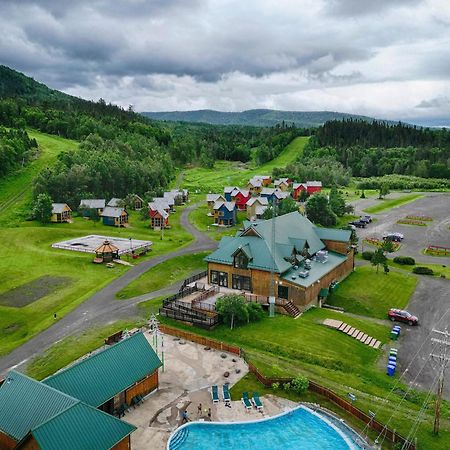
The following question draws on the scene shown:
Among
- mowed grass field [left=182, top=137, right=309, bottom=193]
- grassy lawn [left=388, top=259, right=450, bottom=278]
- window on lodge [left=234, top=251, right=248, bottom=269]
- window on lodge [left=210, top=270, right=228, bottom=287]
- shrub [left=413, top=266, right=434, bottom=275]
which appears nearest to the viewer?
window on lodge [left=234, top=251, right=248, bottom=269]

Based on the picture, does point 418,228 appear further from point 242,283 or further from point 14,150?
point 14,150

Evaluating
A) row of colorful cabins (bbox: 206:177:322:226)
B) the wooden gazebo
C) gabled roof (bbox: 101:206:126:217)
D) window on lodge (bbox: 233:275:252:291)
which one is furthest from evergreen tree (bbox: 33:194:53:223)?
window on lodge (bbox: 233:275:252:291)

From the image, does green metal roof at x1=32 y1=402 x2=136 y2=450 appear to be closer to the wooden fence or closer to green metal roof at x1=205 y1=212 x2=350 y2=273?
Answer: the wooden fence

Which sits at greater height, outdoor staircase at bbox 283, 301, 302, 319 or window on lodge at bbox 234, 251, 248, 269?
window on lodge at bbox 234, 251, 248, 269

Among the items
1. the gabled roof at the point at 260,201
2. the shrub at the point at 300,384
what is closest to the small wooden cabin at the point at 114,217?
the gabled roof at the point at 260,201

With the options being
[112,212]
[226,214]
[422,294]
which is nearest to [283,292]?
[422,294]

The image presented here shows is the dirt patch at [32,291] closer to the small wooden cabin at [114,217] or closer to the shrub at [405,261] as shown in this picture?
the small wooden cabin at [114,217]
